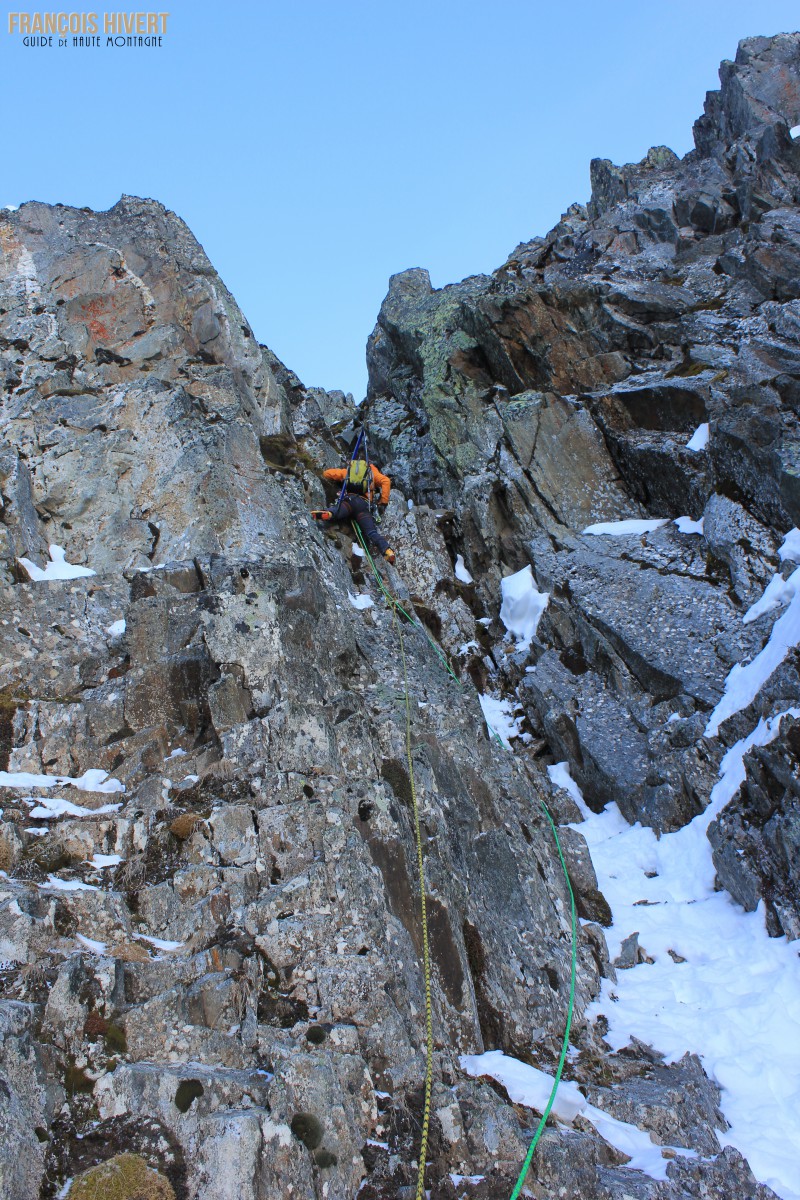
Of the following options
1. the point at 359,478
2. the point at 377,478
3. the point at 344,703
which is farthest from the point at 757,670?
the point at 377,478

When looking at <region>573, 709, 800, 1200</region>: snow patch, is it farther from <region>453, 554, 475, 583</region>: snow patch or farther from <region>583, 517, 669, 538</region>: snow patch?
<region>453, 554, 475, 583</region>: snow patch

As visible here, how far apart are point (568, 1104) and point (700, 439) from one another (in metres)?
19.2

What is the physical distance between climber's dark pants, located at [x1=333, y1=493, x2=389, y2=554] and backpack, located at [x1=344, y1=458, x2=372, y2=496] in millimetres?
496

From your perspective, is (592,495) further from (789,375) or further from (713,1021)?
(713,1021)

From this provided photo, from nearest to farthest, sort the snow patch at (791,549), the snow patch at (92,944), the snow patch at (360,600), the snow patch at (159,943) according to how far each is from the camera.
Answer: the snow patch at (92,944) → the snow patch at (159,943) → the snow patch at (360,600) → the snow patch at (791,549)

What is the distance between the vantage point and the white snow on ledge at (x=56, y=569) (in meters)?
15.5

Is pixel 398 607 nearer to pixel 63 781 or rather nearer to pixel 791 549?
pixel 63 781

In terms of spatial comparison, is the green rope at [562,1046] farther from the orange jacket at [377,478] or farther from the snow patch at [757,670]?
the orange jacket at [377,478]

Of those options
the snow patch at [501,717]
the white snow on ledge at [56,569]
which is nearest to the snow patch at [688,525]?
the snow patch at [501,717]

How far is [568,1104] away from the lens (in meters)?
8.58

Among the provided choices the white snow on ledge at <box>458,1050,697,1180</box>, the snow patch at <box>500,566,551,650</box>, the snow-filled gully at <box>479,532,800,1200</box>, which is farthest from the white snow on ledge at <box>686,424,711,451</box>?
the white snow on ledge at <box>458,1050,697,1180</box>

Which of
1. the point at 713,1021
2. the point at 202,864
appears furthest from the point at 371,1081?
the point at 713,1021

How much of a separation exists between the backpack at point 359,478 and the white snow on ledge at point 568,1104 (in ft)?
50.2

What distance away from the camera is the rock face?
732 centimetres
